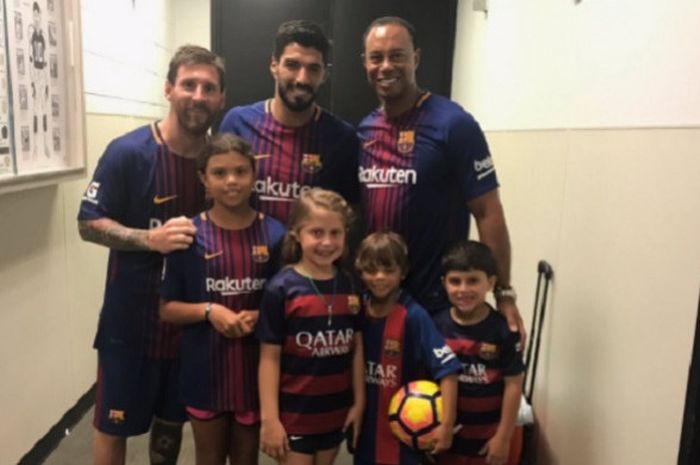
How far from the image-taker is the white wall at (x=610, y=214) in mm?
1441

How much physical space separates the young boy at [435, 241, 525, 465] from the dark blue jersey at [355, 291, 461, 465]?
4.0 inches

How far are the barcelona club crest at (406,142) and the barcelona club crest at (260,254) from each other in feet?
1.69

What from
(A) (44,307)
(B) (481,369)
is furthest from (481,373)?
(A) (44,307)

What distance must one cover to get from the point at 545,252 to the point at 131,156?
5.38 feet

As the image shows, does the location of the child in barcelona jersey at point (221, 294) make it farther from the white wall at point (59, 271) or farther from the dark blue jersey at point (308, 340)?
the white wall at point (59, 271)

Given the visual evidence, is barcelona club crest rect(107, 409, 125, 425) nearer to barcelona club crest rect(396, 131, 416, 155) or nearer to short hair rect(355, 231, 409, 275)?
short hair rect(355, 231, 409, 275)

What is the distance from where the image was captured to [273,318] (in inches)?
66.1

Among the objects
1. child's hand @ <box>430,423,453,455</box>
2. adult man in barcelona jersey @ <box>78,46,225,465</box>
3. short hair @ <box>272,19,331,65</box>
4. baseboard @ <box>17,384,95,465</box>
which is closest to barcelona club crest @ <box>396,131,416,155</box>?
short hair @ <box>272,19,331,65</box>

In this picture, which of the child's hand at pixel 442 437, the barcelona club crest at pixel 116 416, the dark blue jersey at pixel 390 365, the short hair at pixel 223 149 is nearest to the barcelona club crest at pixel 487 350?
the dark blue jersey at pixel 390 365

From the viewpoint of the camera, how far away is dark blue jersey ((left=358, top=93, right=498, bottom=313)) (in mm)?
1863

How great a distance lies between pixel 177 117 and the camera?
6.24 ft

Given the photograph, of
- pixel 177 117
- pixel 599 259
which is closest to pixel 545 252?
pixel 599 259

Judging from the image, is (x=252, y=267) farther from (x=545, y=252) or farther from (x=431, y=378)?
(x=545, y=252)

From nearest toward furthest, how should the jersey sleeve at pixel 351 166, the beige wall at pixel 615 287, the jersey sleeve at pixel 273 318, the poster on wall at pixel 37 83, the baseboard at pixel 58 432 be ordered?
1. the beige wall at pixel 615 287
2. the jersey sleeve at pixel 273 318
3. the jersey sleeve at pixel 351 166
4. the poster on wall at pixel 37 83
5. the baseboard at pixel 58 432
